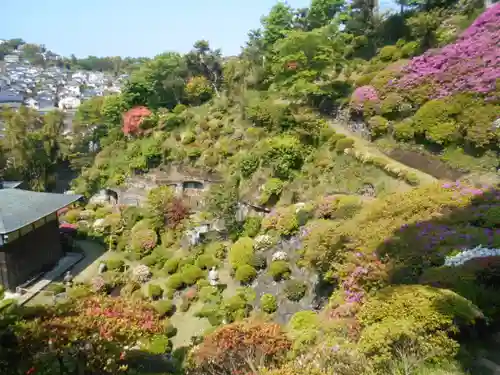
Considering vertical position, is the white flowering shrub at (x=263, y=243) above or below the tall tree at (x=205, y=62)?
below

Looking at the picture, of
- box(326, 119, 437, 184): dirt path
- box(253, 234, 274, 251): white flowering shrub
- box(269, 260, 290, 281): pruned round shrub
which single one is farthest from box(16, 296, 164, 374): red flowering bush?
box(326, 119, 437, 184): dirt path

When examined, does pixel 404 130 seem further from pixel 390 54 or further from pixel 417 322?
pixel 417 322

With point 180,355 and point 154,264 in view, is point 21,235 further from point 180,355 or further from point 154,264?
point 180,355

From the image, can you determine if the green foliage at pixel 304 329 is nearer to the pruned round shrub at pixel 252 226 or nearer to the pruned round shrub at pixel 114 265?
the pruned round shrub at pixel 252 226

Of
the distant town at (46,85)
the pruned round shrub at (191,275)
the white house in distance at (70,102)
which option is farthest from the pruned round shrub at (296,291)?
the white house in distance at (70,102)

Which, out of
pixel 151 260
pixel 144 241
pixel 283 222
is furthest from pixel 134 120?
pixel 283 222
